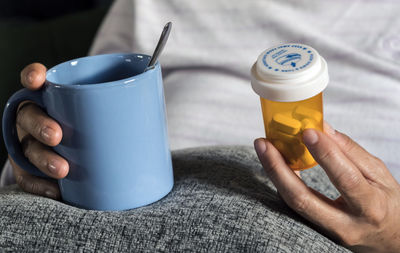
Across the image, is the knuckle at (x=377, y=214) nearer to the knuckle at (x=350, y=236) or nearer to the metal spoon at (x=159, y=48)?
the knuckle at (x=350, y=236)

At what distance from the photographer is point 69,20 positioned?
123 centimetres

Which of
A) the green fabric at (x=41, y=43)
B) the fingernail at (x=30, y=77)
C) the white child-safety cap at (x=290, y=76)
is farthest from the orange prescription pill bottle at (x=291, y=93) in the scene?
the green fabric at (x=41, y=43)

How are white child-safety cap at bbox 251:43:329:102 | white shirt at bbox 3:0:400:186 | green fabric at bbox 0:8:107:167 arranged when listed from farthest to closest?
green fabric at bbox 0:8:107:167, white shirt at bbox 3:0:400:186, white child-safety cap at bbox 251:43:329:102

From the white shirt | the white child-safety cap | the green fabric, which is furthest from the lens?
A: the green fabric

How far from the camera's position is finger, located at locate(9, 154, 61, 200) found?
0.57 m

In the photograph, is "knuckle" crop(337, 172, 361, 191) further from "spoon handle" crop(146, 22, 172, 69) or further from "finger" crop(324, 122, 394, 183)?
"spoon handle" crop(146, 22, 172, 69)

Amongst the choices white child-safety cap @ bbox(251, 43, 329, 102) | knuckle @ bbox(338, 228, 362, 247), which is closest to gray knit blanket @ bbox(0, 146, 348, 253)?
knuckle @ bbox(338, 228, 362, 247)

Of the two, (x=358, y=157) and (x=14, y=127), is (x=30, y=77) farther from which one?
(x=358, y=157)

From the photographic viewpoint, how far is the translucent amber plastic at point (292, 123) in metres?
0.51

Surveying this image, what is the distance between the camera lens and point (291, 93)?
0.48 metres

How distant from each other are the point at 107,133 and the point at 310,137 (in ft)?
0.62

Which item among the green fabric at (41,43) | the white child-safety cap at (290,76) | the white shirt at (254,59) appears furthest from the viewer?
the green fabric at (41,43)

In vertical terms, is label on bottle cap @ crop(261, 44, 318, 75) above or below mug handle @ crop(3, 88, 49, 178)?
above

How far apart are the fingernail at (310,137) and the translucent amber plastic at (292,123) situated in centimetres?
1
